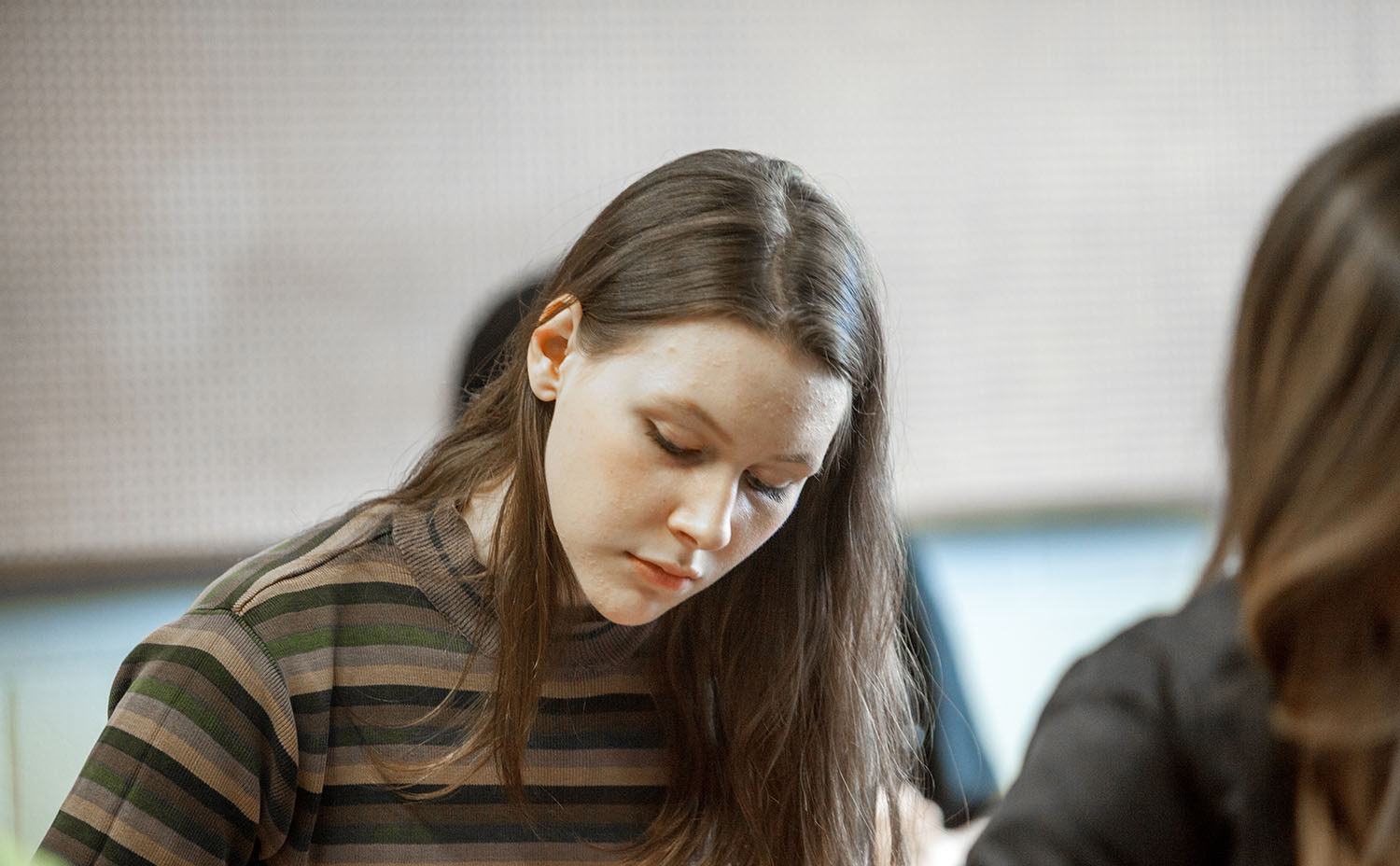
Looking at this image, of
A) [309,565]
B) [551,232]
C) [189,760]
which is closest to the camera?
[189,760]

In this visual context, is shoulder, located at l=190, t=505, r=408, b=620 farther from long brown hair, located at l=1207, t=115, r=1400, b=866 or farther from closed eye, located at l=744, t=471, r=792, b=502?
long brown hair, located at l=1207, t=115, r=1400, b=866

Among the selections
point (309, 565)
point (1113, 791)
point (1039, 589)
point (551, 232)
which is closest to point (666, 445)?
point (309, 565)

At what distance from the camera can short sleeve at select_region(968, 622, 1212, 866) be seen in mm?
579

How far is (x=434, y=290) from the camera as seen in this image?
2068mm

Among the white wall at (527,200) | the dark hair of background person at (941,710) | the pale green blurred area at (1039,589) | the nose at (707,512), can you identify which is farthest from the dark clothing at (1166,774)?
the pale green blurred area at (1039,589)

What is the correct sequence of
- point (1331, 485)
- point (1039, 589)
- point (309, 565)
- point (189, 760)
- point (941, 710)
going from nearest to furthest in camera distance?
point (1331, 485) < point (189, 760) < point (309, 565) < point (941, 710) < point (1039, 589)

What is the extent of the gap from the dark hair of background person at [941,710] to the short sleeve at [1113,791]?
98cm

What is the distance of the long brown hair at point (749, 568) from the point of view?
92 centimetres

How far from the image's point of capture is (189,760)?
865mm

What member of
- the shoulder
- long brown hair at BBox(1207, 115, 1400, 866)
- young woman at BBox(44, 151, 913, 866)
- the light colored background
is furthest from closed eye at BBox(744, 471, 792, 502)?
the light colored background

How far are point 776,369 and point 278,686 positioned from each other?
1.34 feet

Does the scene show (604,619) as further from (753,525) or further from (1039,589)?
(1039,589)

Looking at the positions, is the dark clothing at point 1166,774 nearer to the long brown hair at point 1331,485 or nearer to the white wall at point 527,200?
the long brown hair at point 1331,485

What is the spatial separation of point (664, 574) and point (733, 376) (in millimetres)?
153
